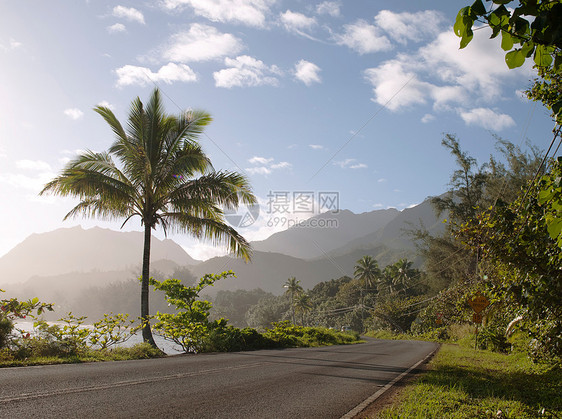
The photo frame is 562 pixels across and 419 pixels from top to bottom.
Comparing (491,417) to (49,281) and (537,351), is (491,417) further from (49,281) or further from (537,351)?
(49,281)

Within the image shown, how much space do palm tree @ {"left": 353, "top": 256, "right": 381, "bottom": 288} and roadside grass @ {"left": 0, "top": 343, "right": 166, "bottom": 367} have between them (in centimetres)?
7557

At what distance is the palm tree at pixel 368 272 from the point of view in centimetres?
8194

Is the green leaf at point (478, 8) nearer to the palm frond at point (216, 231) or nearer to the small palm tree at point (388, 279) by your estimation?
the palm frond at point (216, 231)

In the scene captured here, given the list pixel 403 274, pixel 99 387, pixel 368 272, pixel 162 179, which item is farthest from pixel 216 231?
pixel 368 272

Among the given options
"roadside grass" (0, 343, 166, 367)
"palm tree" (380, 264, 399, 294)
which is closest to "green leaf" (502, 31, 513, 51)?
"roadside grass" (0, 343, 166, 367)

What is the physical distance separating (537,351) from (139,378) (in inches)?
328

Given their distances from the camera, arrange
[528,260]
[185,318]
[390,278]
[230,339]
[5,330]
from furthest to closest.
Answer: [390,278] < [230,339] < [185,318] < [5,330] < [528,260]

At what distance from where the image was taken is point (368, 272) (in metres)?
82.1

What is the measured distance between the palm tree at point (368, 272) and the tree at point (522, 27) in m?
82.7

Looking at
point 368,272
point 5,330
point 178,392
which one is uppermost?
point 5,330

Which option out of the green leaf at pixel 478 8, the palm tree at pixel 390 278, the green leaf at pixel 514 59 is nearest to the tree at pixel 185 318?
the green leaf at pixel 514 59

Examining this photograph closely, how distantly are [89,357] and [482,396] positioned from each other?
320 inches

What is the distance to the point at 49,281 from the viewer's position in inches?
A: 4813

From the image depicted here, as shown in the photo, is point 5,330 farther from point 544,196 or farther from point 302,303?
point 302,303
